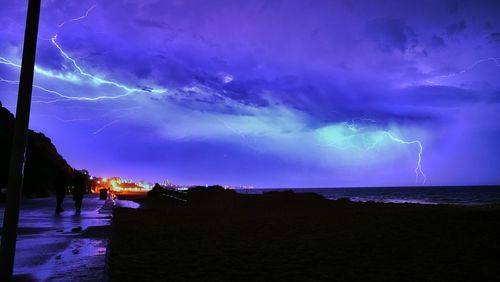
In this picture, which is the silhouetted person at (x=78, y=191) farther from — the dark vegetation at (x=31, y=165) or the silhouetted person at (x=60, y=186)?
the dark vegetation at (x=31, y=165)

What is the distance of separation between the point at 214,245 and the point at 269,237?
7.18 ft

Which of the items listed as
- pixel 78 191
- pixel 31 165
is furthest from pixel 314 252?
pixel 31 165

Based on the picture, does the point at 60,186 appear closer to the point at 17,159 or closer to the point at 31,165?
the point at 17,159

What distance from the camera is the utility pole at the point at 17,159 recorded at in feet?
14.2

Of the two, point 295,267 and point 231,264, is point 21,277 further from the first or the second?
point 295,267

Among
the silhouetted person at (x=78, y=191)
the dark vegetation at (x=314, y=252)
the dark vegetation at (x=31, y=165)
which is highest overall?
the dark vegetation at (x=31, y=165)

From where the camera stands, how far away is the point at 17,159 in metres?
4.38

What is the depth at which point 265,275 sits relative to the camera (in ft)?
22.4

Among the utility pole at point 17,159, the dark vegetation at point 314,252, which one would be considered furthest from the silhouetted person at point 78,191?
the utility pole at point 17,159

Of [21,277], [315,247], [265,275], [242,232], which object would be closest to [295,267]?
[265,275]

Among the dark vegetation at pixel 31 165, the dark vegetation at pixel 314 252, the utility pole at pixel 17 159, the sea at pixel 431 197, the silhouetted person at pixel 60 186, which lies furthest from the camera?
the sea at pixel 431 197

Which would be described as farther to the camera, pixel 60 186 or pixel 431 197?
pixel 431 197

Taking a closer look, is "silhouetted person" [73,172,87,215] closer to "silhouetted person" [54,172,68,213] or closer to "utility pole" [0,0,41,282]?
"silhouetted person" [54,172,68,213]

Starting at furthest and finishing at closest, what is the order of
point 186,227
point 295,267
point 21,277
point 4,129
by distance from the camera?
point 4,129 → point 186,227 → point 295,267 → point 21,277
